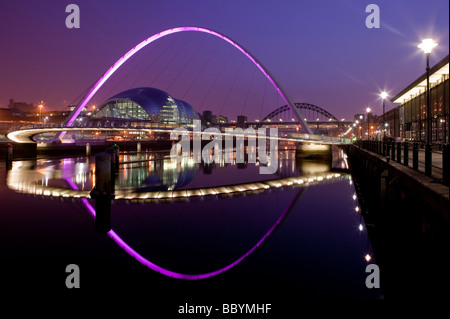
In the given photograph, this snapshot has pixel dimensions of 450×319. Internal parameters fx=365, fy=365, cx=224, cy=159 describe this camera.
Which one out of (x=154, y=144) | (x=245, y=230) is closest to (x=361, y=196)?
(x=245, y=230)

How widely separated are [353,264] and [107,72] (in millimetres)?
58926

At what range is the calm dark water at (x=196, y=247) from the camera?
19.4 feet

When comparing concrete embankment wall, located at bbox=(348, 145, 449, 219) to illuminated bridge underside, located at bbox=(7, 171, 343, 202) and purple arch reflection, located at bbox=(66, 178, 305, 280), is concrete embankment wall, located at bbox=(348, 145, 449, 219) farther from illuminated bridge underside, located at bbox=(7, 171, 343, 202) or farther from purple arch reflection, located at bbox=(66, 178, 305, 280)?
illuminated bridge underside, located at bbox=(7, 171, 343, 202)

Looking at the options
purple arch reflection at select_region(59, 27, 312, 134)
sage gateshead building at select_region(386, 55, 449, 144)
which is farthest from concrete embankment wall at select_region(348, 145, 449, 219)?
purple arch reflection at select_region(59, 27, 312, 134)

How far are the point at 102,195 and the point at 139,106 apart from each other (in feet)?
358

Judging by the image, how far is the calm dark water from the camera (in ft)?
19.4

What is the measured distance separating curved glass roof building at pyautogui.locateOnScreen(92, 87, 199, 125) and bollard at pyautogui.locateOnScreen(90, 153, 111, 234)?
3979 inches

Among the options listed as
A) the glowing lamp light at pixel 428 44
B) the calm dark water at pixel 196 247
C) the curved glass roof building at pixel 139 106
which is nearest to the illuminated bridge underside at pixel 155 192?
the calm dark water at pixel 196 247

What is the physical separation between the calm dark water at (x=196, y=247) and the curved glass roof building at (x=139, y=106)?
323 ft

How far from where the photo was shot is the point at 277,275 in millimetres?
6535

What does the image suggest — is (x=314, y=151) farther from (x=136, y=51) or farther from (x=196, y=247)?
(x=196, y=247)

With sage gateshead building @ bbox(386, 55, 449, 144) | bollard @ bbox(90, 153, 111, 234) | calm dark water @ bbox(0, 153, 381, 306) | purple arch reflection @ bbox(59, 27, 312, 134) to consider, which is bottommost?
calm dark water @ bbox(0, 153, 381, 306)

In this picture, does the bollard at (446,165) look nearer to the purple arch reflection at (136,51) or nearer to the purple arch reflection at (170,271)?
the purple arch reflection at (170,271)
